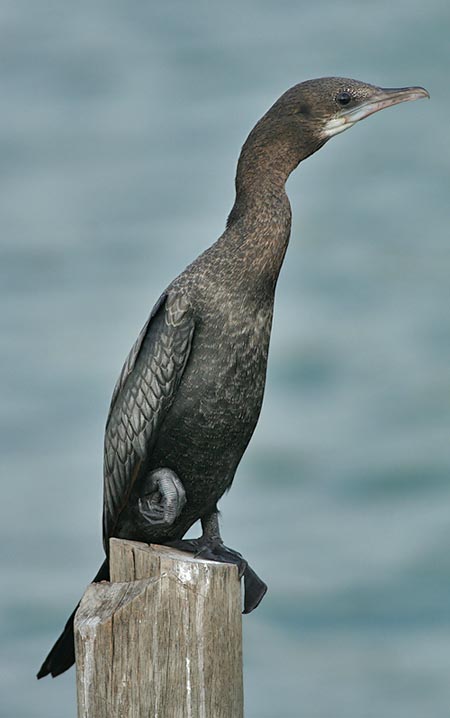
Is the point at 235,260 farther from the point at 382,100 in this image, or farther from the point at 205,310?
the point at 382,100

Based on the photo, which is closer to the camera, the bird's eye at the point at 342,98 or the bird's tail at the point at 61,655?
the bird's eye at the point at 342,98

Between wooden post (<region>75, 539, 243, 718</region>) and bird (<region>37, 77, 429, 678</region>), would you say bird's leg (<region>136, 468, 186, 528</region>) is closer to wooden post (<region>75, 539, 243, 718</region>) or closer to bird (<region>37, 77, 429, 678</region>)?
bird (<region>37, 77, 429, 678</region>)

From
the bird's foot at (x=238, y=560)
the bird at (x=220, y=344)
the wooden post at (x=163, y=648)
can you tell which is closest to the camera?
the wooden post at (x=163, y=648)

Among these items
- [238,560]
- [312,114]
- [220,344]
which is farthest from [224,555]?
[312,114]

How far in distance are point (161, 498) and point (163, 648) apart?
3.42 feet

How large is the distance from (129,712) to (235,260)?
1.59 m

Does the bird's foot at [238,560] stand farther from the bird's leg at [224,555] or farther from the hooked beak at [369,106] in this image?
the hooked beak at [369,106]

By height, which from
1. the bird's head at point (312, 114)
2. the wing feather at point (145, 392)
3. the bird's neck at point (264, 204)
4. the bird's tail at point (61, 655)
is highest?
the bird's head at point (312, 114)

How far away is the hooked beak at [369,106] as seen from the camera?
4.64m

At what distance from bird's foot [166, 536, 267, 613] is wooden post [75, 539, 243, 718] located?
760 mm

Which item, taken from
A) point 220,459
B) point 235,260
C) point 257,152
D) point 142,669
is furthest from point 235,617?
point 257,152

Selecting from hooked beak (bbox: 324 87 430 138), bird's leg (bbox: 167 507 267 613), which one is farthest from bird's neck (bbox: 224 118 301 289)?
bird's leg (bbox: 167 507 267 613)

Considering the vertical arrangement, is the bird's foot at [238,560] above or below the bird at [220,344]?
below

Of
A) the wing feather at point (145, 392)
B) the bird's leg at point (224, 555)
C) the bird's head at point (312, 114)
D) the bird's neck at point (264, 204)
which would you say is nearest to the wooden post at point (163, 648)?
the bird's leg at point (224, 555)
